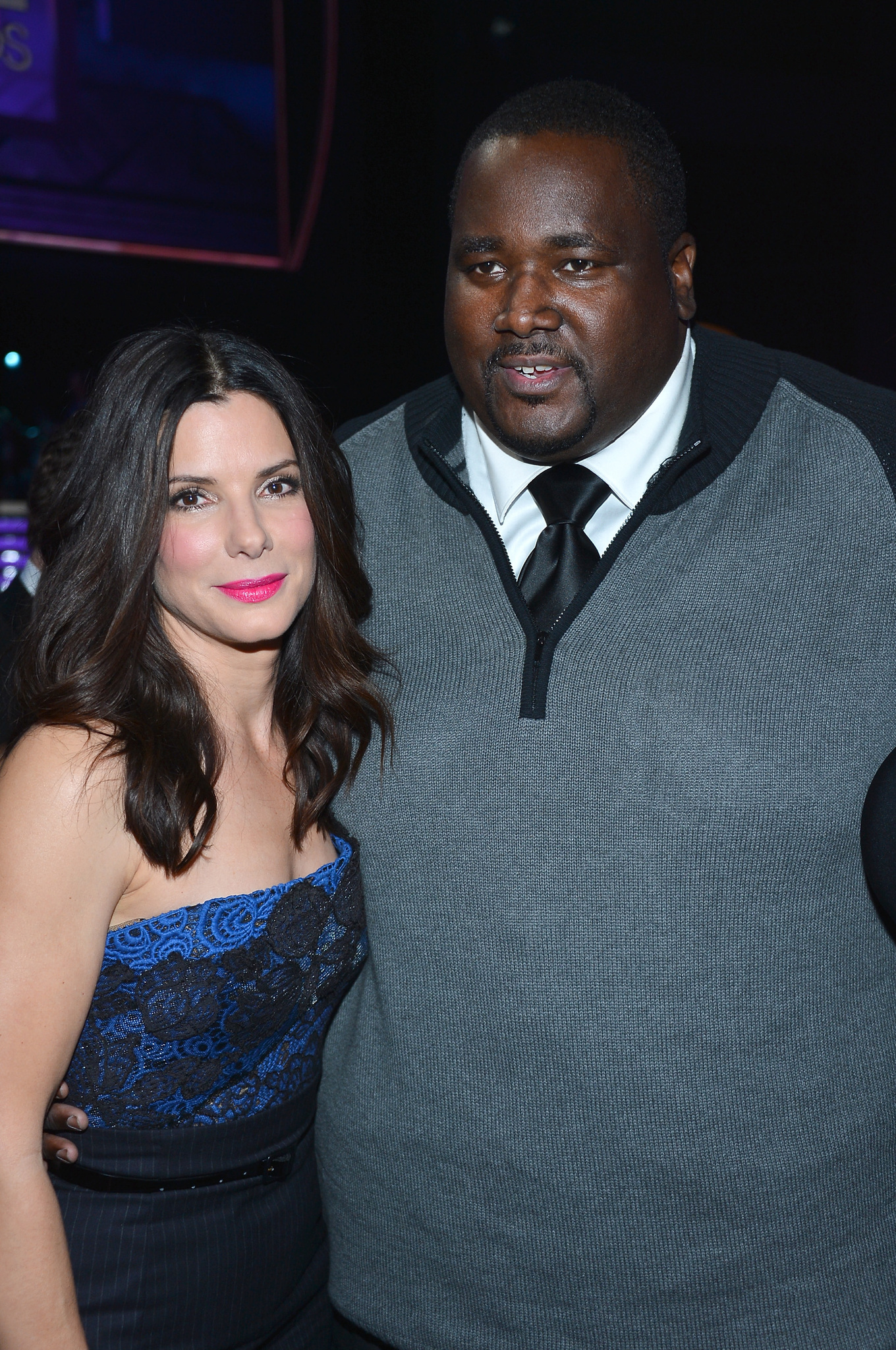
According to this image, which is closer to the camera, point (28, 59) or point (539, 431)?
point (539, 431)

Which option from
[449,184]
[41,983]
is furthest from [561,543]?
[449,184]

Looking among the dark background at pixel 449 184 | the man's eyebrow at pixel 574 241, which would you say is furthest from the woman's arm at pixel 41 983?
the dark background at pixel 449 184

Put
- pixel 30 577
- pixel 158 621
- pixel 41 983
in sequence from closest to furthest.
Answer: pixel 41 983 → pixel 158 621 → pixel 30 577

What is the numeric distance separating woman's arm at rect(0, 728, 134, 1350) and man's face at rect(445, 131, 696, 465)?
2.24 feet

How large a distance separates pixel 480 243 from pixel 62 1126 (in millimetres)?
1154

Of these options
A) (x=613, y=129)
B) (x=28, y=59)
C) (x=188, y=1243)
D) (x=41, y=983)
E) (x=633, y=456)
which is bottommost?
(x=188, y=1243)

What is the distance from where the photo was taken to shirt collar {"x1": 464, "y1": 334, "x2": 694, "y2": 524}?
1504mm

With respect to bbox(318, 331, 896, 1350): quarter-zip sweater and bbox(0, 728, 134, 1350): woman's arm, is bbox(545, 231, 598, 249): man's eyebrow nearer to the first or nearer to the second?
bbox(318, 331, 896, 1350): quarter-zip sweater

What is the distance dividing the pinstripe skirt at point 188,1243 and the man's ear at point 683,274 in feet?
3.69

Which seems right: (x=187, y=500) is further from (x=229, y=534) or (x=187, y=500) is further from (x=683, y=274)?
(x=683, y=274)

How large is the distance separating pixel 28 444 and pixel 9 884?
10.3 ft

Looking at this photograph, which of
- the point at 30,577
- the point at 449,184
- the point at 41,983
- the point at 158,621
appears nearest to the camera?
the point at 41,983

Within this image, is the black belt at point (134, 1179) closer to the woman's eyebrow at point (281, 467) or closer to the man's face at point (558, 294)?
the woman's eyebrow at point (281, 467)

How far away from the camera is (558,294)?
143 centimetres
